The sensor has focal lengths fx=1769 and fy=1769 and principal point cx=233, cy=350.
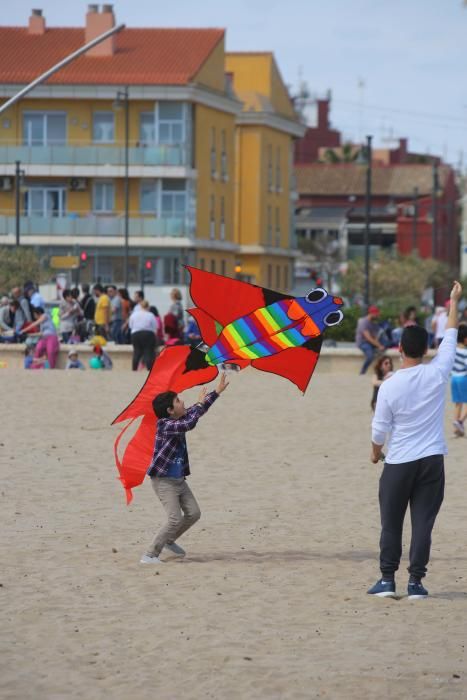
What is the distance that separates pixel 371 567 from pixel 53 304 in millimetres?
35460

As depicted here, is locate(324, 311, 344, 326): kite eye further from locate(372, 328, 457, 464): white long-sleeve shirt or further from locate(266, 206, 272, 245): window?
locate(266, 206, 272, 245): window

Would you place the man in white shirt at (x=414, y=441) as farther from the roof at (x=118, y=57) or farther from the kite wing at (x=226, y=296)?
the roof at (x=118, y=57)

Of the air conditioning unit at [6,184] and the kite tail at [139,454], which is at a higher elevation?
the air conditioning unit at [6,184]

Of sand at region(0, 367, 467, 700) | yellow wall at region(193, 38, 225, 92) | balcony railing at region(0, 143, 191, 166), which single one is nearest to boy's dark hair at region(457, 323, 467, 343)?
sand at region(0, 367, 467, 700)

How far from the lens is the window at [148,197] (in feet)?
229

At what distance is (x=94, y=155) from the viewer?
69.1 meters

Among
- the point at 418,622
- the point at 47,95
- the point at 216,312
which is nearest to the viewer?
the point at 418,622

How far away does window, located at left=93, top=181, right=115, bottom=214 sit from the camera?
7006 centimetres

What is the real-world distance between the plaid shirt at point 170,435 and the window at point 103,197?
192ft

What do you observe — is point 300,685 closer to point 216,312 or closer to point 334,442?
point 216,312

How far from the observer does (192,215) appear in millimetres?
70188

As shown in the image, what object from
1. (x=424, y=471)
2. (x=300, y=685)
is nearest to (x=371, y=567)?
(x=424, y=471)

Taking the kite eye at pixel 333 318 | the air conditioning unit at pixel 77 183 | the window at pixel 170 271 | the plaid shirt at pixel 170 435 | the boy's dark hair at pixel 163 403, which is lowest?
the window at pixel 170 271

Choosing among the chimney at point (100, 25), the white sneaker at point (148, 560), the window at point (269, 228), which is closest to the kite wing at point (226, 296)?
the white sneaker at point (148, 560)
